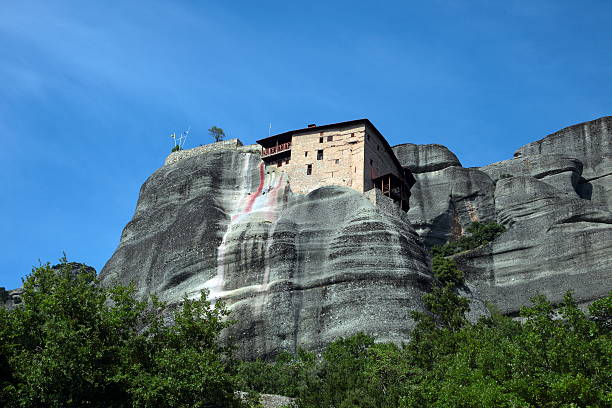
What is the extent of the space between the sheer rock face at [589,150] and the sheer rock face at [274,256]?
2273 centimetres

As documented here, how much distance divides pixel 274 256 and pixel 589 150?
3617 centimetres

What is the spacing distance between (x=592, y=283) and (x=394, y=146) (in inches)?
1246

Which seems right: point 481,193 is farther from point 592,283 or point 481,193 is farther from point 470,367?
point 470,367

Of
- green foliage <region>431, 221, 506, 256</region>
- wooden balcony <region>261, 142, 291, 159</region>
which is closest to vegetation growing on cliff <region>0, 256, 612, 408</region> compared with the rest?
green foliage <region>431, 221, 506, 256</region>

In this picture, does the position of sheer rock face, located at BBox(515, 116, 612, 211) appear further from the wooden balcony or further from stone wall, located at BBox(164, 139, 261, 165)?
stone wall, located at BBox(164, 139, 261, 165)

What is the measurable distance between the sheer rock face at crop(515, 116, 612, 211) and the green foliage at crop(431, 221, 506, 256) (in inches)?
426

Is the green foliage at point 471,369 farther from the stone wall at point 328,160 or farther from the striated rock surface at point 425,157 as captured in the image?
the striated rock surface at point 425,157

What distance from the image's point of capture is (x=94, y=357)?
29531 millimetres

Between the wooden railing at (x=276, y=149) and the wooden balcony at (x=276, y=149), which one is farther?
the wooden railing at (x=276, y=149)

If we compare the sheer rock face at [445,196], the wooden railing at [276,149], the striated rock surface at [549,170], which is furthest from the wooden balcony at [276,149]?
the striated rock surface at [549,170]

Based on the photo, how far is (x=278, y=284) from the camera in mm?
54469

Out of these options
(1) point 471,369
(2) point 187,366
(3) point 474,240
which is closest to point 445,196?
(3) point 474,240

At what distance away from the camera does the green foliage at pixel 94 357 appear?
2870cm

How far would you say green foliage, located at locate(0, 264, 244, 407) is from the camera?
28.7 metres
